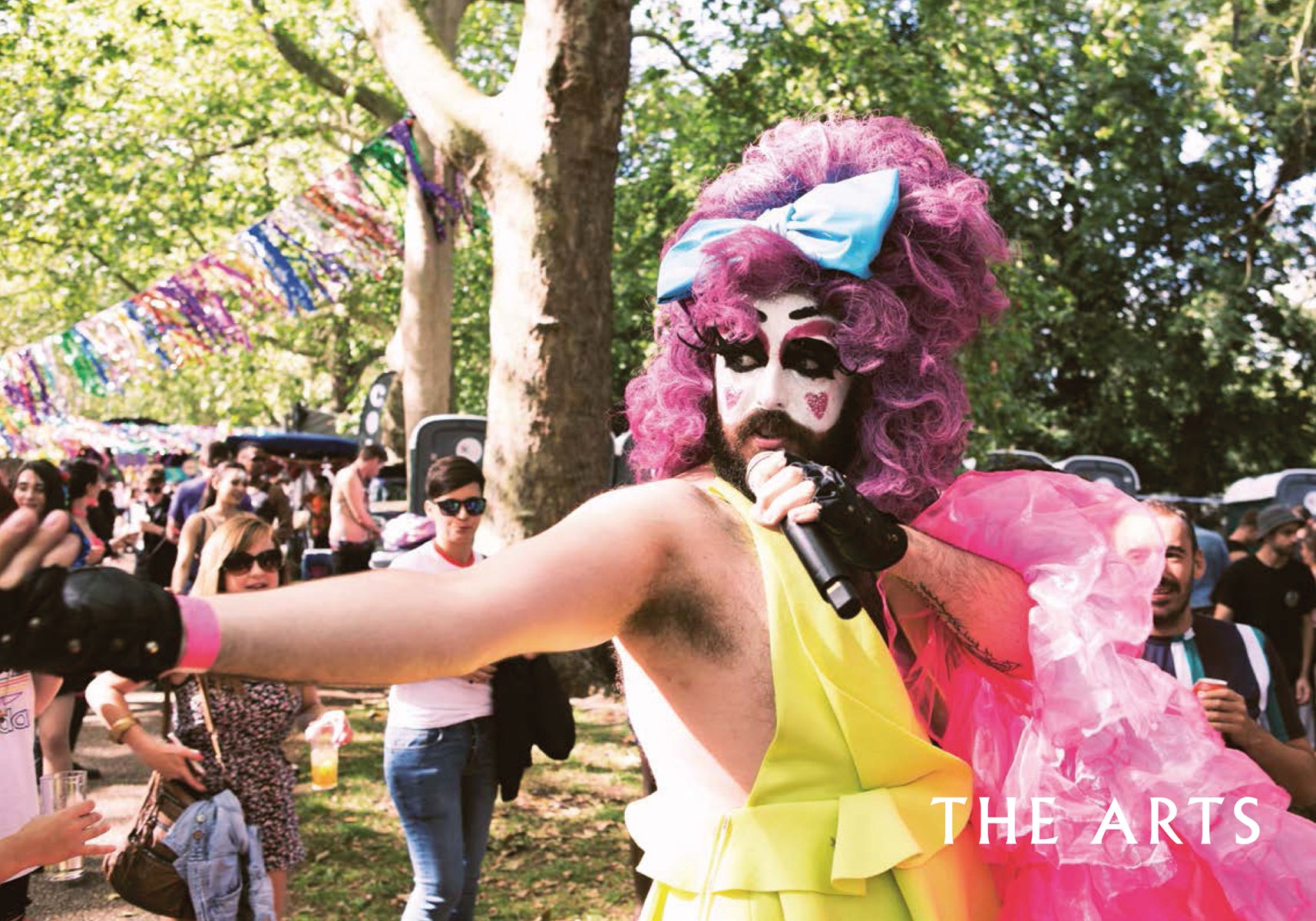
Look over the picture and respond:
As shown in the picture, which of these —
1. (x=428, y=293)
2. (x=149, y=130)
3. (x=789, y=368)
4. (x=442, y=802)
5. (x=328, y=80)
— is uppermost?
(x=328, y=80)

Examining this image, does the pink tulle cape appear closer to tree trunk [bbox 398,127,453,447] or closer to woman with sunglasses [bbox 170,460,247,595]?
woman with sunglasses [bbox 170,460,247,595]

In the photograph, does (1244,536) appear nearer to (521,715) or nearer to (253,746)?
(521,715)

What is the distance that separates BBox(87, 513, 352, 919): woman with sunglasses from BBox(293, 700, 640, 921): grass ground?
1643mm

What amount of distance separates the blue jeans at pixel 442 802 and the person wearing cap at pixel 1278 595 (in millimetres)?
4710

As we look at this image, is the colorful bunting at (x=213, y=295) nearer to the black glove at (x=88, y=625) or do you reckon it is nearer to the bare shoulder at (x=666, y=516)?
the bare shoulder at (x=666, y=516)

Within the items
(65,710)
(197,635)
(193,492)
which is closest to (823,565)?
(197,635)

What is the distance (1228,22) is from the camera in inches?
803

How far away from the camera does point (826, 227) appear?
2.07 m

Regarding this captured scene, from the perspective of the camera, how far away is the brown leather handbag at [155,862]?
12.1ft

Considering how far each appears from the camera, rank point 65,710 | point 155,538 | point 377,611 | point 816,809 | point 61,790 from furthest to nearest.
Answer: point 155,538, point 65,710, point 61,790, point 816,809, point 377,611

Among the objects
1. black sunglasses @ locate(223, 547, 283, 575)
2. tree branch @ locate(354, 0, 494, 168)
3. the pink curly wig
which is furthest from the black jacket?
tree branch @ locate(354, 0, 494, 168)

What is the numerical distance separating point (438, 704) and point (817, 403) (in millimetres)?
2660

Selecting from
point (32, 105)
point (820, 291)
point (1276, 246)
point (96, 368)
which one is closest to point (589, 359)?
point (820, 291)

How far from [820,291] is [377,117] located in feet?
49.2
